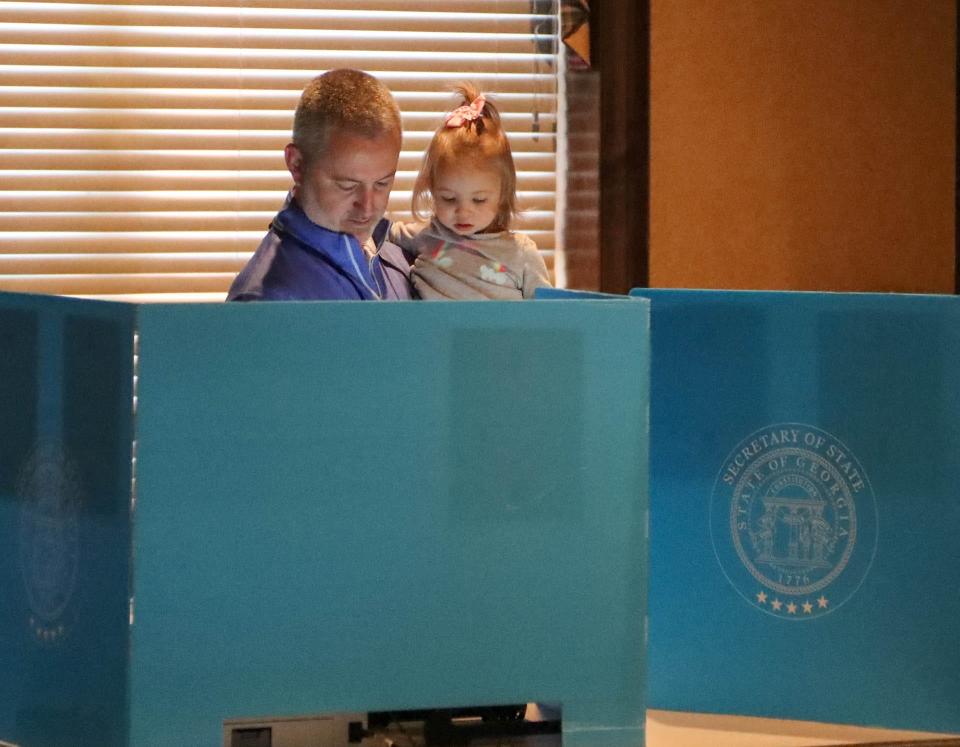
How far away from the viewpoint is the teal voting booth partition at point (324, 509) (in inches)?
29.2

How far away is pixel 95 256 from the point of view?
2.45 meters

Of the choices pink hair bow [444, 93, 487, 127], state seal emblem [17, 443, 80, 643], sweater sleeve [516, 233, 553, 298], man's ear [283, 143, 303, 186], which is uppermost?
pink hair bow [444, 93, 487, 127]

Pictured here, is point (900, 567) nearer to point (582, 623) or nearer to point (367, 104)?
point (582, 623)

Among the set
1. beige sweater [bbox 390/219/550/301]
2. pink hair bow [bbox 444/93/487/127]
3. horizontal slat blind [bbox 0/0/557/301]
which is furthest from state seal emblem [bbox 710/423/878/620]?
horizontal slat blind [bbox 0/0/557/301]

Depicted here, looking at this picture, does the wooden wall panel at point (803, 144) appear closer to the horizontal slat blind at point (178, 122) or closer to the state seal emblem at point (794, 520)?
the horizontal slat blind at point (178, 122)

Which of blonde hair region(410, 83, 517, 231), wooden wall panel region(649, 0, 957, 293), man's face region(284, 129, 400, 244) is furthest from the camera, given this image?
wooden wall panel region(649, 0, 957, 293)

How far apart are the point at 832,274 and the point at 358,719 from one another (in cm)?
169

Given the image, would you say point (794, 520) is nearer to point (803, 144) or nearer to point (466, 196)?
point (466, 196)

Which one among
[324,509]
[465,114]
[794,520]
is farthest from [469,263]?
[324,509]

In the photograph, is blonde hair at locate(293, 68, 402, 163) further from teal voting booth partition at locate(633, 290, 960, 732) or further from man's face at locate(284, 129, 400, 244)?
teal voting booth partition at locate(633, 290, 960, 732)

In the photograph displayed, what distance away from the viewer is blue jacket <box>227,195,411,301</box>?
1.28 metres

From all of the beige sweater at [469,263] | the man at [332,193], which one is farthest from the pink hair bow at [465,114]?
the man at [332,193]

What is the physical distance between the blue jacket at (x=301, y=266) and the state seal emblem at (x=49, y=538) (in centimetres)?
48

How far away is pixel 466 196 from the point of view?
5.04 ft
